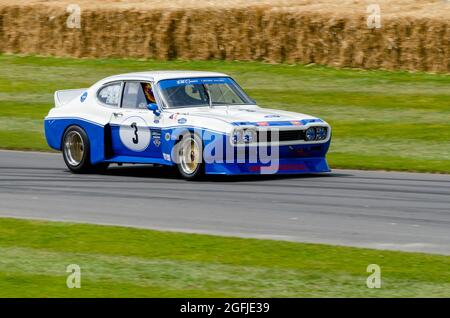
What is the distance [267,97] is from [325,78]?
1712 mm

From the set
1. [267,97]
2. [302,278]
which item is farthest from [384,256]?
[267,97]

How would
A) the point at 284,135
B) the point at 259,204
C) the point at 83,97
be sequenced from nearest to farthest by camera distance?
the point at 259,204 < the point at 284,135 < the point at 83,97

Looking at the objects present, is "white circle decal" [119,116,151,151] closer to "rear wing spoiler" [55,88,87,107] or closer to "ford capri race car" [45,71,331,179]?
"ford capri race car" [45,71,331,179]

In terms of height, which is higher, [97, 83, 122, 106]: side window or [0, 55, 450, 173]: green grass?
[97, 83, 122, 106]: side window

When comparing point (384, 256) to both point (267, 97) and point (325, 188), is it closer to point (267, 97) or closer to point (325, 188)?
point (325, 188)

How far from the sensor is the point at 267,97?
23.7 meters

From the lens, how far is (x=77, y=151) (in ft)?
55.2

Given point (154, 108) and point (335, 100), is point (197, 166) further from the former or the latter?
point (335, 100)

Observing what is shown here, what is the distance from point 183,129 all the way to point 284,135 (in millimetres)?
1255

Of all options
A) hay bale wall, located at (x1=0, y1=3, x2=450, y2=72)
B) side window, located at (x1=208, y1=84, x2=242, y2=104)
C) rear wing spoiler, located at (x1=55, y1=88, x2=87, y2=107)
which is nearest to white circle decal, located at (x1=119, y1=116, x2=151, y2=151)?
side window, located at (x1=208, y1=84, x2=242, y2=104)

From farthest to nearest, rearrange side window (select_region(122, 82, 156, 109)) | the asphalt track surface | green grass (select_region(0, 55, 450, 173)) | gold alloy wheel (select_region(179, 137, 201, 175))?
1. green grass (select_region(0, 55, 450, 173))
2. side window (select_region(122, 82, 156, 109))
3. gold alloy wheel (select_region(179, 137, 201, 175))
4. the asphalt track surface

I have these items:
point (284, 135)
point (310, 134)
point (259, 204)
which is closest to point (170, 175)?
point (284, 135)

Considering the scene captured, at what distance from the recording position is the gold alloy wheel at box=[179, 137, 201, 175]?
49.6ft

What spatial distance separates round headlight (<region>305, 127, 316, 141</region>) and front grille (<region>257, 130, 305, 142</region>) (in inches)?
2.3
